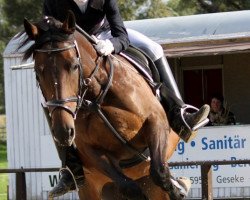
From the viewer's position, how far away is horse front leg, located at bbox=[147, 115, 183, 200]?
813cm

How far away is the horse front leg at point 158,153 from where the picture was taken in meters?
8.13

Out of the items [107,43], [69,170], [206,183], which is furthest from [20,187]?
[107,43]

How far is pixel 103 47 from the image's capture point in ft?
26.3

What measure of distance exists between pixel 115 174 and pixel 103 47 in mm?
1147

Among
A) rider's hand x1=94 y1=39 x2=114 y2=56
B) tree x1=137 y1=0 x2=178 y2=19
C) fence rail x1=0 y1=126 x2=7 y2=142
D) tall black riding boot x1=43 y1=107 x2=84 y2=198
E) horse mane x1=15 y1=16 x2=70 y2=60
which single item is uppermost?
Result: horse mane x1=15 y1=16 x2=70 y2=60

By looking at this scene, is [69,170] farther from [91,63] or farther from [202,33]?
[202,33]

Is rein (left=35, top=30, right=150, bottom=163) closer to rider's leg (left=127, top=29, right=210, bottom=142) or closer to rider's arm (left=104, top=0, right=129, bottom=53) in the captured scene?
rider's arm (left=104, top=0, right=129, bottom=53)

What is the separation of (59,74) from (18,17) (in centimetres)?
3271

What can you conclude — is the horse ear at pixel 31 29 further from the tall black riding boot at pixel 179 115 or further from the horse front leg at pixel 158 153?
the tall black riding boot at pixel 179 115

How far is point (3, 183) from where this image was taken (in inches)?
1032

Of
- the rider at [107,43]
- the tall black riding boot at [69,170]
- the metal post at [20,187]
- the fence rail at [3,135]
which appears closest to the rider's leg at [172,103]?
the rider at [107,43]

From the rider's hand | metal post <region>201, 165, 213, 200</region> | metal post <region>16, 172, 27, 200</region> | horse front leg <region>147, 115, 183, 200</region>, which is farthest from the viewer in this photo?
metal post <region>16, 172, 27, 200</region>

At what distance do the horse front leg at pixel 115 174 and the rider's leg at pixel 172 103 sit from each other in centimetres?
104

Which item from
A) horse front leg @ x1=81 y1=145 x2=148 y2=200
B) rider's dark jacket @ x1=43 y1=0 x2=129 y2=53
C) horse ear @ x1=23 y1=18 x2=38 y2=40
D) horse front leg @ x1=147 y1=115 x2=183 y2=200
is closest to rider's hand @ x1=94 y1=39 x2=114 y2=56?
rider's dark jacket @ x1=43 y1=0 x2=129 y2=53
